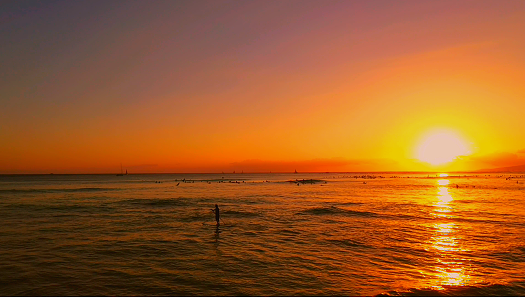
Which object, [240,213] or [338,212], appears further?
[338,212]

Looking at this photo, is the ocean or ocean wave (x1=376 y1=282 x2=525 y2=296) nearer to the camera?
ocean wave (x1=376 y1=282 x2=525 y2=296)

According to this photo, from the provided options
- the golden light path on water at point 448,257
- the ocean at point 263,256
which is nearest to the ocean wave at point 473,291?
the ocean at point 263,256

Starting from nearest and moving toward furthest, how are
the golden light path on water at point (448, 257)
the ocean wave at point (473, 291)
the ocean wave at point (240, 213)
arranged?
the ocean wave at point (473, 291) < the golden light path on water at point (448, 257) < the ocean wave at point (240, 213)

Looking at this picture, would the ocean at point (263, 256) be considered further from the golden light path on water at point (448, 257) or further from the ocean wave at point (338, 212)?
the ocean wave at point (338, 212)

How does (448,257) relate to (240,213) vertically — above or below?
above

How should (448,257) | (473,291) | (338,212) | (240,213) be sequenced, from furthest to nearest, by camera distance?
(338,212) → (240,213) → (448,257) → (473,291)

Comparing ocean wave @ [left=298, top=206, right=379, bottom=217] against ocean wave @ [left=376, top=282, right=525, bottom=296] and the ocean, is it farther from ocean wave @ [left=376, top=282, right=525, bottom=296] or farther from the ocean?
ocean wave @ [left=376, top=282, right=525, bottom=296]

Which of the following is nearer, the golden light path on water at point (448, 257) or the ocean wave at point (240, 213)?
the golden light path on water at point (448, 257)

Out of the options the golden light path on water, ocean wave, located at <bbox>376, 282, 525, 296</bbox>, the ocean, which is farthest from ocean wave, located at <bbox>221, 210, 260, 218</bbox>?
ocean wave, located at <bbox>376, 282, 525, 296</bbox>

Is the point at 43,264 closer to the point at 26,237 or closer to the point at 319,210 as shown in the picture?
the point at 26,237

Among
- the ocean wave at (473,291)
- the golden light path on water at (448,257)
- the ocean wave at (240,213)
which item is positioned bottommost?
the ocean wave at (240,213)

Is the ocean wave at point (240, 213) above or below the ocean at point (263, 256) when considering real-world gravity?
below

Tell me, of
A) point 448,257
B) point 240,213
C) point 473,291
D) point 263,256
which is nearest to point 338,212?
point 240,213

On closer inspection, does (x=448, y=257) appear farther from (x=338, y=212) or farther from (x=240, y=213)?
(x=240, y=213)
